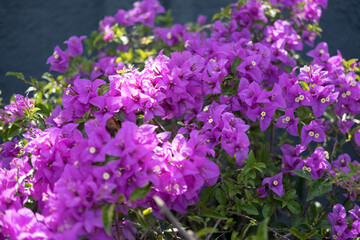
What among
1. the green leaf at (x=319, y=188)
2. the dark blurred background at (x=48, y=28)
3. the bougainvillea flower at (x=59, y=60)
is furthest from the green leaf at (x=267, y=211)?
the dark blurred background at (x=48, y=28)

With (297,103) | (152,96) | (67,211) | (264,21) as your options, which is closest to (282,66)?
(264,21)

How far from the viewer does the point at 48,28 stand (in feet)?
7.49

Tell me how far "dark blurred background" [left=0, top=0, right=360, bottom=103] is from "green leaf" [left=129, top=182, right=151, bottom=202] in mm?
1284

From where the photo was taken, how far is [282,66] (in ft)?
5.31

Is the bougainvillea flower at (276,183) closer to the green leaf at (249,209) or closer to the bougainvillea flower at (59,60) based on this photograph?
the green leaf at (249,209)

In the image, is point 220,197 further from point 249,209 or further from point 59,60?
point 59,60

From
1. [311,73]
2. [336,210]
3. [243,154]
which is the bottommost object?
[336,210]

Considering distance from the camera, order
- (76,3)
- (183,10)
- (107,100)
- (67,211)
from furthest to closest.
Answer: (183,10)
(76,3)
(107,100)
(67,211)

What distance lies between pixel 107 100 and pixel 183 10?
1802 mm

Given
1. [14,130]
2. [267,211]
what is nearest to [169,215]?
[267,211]

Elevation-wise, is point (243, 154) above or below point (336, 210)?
above

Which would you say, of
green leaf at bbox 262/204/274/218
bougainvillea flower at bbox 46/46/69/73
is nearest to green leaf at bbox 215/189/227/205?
green leaf at bbox 262/204/274/218

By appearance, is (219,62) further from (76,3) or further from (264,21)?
(76,3)

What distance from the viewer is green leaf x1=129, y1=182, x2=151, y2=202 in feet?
3.02
